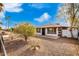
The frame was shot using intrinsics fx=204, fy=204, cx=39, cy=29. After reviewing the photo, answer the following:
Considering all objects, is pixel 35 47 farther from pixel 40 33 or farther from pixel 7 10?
pixel 7 10

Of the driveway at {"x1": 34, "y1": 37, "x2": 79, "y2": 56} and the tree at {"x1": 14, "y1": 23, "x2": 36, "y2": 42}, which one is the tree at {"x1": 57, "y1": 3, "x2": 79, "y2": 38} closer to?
the driveway at {"x1": 34, "y1": 37, "x2": 79, "y2": 56}

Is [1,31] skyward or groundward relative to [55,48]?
skyward

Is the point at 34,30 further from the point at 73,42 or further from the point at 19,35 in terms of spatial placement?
the point at 73,42

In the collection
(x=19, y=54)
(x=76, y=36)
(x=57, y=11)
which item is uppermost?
(x=57, y=11)

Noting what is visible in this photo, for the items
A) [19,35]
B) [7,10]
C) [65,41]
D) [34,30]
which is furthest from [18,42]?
[65,41]

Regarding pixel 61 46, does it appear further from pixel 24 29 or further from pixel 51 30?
pixel 24 29
